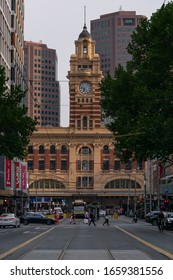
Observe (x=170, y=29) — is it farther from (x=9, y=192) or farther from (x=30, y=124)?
(x=9, y=192)

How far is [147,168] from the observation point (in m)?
159

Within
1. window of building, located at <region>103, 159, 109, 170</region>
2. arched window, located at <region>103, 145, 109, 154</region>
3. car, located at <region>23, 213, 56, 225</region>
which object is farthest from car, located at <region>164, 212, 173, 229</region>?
arched window, located at <region>103, 145, 109, 154</region>

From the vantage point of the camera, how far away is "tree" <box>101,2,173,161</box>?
5178 centimetres

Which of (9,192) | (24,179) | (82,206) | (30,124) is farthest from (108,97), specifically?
(24,179)

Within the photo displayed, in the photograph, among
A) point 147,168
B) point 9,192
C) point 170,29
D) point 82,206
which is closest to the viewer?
point 170,29

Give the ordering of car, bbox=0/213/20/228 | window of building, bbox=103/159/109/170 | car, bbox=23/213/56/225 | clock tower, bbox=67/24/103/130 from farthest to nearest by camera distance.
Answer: window of building, bbox=103/159/109/170, clock tower, bbox=67/24/103/130, car, bbox=23/213/56/225, car, bbox=0/213/20/228

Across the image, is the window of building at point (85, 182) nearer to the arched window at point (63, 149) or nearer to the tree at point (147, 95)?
the arched window at point (63, 149)

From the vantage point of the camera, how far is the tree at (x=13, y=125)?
54531 mm

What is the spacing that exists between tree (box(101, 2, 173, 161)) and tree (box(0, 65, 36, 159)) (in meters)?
6.93

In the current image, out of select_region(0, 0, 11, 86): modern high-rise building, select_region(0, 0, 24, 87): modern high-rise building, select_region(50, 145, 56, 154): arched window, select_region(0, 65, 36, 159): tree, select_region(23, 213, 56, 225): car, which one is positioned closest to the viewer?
select_region(0, 65, 36, 159): tree

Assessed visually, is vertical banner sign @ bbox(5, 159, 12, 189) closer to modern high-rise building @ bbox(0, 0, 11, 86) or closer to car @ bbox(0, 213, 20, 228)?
modern high-rise building @ bbox(0, 0, 11, 86)

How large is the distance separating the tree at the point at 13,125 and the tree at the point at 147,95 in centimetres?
693

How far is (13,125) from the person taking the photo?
55188 millimetres

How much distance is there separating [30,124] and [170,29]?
1340 cm
